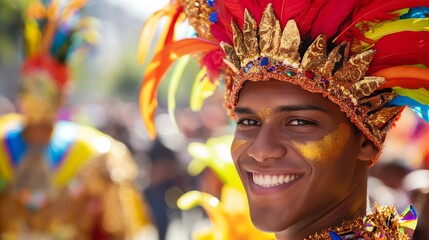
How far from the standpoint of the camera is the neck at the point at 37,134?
7.47 meters

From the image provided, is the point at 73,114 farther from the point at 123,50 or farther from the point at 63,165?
the point at 123,50

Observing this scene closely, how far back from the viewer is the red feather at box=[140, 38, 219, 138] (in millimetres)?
3541

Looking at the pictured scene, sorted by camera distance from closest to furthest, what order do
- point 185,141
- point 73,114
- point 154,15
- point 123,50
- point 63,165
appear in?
point 154,15, point 63,165, point 73,114, point 185,141, point 123,50

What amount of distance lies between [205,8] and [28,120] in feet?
14.8

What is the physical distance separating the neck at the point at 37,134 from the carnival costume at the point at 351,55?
14.7 feet

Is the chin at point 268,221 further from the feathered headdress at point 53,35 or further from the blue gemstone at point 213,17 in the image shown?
the feathered headdress at point 53,35

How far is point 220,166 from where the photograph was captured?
4363 millimetres

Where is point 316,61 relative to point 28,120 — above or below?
above

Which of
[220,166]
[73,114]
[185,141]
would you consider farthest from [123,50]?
[220,166]

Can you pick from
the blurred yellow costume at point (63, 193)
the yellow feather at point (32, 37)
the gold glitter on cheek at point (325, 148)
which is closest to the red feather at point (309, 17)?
the gold glitter on cheek at point (325, 148)

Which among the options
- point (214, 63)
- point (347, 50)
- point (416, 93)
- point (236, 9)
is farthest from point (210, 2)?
point (416, 93)

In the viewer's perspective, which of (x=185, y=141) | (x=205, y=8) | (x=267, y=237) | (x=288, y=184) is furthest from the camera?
(x=185, y=141)

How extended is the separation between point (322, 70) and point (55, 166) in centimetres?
472

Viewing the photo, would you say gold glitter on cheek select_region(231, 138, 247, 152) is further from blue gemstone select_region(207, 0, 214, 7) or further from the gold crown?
blue gemstone select_region(207, 0, 214, 7)
